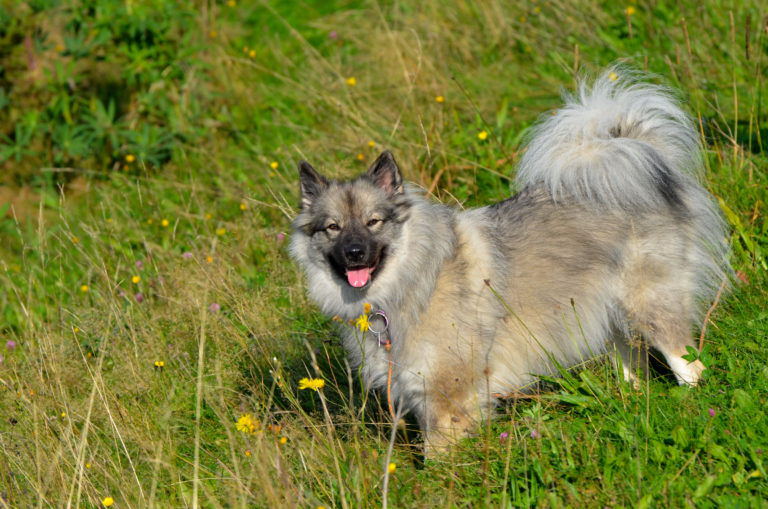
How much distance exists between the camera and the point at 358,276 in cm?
331

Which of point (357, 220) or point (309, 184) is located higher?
point (309, 184)

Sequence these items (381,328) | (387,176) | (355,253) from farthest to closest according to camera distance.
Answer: (387,176), (381,328), (355,253)

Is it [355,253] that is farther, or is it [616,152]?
[616,152]

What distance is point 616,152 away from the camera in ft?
11.1

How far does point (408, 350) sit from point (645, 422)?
1.08 meters

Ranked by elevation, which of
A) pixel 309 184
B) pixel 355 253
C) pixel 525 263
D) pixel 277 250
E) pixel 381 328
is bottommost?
pixel 277 250

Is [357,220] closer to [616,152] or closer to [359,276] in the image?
[359,276]

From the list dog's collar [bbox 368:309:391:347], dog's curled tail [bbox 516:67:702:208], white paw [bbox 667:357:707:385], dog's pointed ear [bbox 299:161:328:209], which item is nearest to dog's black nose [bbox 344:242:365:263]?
dog's collar [bbox 368:309:391:347]

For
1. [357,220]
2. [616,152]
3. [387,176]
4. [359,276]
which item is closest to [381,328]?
[359,276]

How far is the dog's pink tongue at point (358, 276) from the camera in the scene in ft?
10.8

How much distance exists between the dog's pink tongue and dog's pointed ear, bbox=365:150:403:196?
437 millimetres

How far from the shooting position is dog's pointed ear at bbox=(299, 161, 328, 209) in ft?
11.6

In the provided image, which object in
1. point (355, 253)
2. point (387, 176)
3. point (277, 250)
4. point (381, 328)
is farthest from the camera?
point (277, 250)

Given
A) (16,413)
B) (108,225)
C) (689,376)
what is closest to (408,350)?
(689,376)
